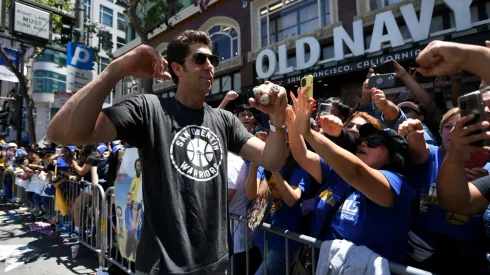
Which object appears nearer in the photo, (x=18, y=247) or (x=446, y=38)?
(x=18, y=247)

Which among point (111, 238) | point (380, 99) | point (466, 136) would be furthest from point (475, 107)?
point (111, 238)

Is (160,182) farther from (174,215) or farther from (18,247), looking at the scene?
(18,247)

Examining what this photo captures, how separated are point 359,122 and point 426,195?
2.21 feet

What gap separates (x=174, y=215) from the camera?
178 centimetres

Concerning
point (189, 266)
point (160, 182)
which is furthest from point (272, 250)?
point (160, 182)

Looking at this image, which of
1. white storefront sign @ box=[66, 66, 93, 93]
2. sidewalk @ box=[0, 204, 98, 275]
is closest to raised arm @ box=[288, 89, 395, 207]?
sidewalk @ box=[0, 204, 98, 275]

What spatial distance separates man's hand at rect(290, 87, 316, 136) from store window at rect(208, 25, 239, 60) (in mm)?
15554

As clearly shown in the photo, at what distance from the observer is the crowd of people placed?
165 cm

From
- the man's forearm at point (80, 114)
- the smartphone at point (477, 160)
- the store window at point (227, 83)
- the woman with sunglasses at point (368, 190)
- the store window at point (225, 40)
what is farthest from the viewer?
the store window at point (225, 40)

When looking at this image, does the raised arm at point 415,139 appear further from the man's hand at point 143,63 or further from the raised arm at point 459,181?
the man's hand at point 143,63

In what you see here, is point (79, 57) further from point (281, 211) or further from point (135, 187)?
→ point (281, 211)

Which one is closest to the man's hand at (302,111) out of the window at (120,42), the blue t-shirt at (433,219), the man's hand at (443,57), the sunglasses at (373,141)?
the sunglasses at (373,141)

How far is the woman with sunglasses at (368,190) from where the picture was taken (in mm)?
1836

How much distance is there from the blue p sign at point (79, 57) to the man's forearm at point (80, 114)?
25.4 ft
